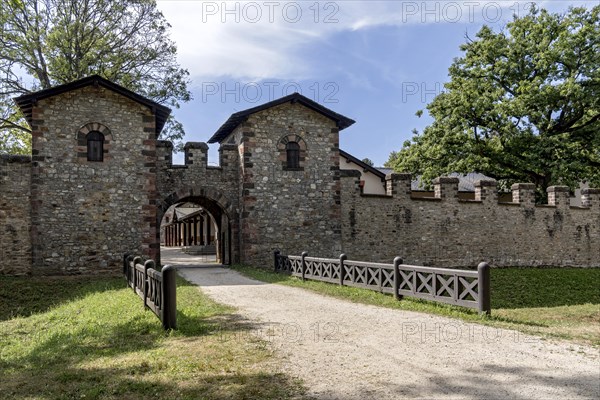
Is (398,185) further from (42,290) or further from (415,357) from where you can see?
(415,357)

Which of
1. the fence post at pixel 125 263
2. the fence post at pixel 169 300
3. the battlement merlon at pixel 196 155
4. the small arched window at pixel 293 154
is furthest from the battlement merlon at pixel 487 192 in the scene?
the fence post at pixel 169 300

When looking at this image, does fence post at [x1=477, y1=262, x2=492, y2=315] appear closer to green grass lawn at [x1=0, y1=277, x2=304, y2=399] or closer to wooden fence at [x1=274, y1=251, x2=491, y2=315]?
wooden fence at [x1=274, y1=251, x2=491, y2=315]

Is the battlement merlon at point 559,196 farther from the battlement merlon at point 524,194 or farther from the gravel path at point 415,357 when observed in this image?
the gravel path at point 415,357

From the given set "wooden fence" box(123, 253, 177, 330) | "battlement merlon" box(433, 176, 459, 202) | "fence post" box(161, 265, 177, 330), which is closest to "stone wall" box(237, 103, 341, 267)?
"battlement merlon" box(433, 176, 459, 202)

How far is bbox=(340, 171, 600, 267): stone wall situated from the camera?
819 inches

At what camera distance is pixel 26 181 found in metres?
16.9

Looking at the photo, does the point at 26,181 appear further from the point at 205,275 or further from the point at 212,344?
the point at 212,344

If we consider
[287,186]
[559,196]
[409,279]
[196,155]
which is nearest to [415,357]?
[409,279]

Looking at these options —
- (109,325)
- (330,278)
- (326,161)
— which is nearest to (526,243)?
(326,161)

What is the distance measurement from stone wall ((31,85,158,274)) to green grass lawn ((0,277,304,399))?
4.77m

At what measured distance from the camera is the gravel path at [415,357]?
203 inches

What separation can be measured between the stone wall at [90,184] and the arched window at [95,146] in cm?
15

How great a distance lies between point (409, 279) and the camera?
11367 millimetres

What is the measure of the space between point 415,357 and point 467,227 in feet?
55.5
